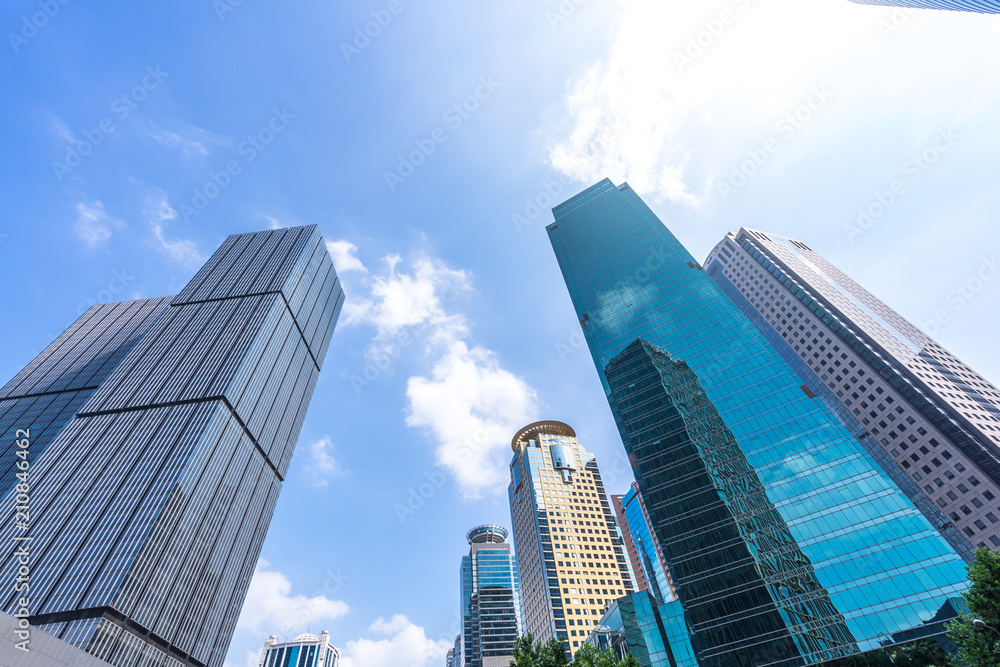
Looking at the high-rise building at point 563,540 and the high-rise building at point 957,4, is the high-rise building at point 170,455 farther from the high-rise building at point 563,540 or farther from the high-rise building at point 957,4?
the high-rise building at point 957,4

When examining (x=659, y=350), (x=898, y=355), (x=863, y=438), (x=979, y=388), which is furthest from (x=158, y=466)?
(x=979, y=388)

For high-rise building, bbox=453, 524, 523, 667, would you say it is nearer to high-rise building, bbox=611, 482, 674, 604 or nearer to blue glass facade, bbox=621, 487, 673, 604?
high-rise building, bbox=611, 482, 674, 604

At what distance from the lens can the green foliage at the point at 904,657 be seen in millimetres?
41594

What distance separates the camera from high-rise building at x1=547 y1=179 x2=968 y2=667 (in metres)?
48.0

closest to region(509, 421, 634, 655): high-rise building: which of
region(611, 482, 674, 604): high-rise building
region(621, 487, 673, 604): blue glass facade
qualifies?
region(611, 482, 674, 604): high-rise building

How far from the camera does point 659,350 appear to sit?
79188mm

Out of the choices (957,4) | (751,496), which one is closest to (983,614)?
(751,496)

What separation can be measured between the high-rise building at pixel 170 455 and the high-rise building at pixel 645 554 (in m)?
86.4

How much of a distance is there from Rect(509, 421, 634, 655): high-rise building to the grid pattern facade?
38072 mm

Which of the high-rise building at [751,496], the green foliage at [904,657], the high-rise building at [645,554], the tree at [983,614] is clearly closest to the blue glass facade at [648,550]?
the high-rise building at [645,554]

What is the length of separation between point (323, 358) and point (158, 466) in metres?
63.7

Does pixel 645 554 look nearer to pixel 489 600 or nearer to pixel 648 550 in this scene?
pixel 648 550

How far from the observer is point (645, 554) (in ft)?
486

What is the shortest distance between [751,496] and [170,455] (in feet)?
265
